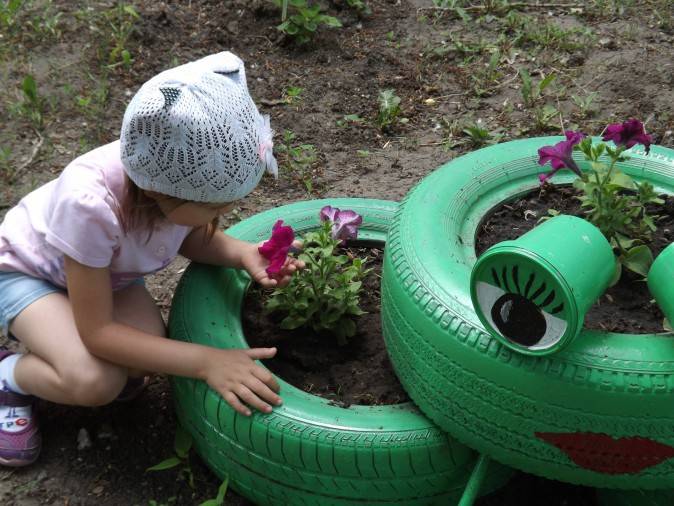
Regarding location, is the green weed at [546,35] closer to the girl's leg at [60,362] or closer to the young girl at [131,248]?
the young girl at [131,248]

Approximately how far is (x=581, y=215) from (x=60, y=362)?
155 cm

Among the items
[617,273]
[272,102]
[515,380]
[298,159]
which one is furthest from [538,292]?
[272,102]

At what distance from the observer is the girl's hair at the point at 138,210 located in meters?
2.16

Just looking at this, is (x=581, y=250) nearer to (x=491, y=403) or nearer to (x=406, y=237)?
(x=491, y=403)

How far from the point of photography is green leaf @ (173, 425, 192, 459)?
2.46 meters

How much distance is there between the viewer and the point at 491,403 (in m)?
1.91

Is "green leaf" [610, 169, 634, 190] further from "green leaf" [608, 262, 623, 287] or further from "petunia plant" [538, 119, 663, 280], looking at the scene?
"green leaf" [608, 262, 623, 287]

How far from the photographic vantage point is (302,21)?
4430 millimetres

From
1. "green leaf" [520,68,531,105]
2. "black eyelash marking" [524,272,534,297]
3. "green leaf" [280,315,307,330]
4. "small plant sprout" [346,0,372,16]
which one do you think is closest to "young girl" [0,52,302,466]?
"green leaf" [280,315,307,330]

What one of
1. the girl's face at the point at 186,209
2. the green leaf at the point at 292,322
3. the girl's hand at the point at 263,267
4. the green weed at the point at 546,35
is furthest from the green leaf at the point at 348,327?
the green weed at the point at 546,35

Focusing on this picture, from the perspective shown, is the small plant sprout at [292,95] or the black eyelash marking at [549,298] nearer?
the black eyelash marking at [549,298]

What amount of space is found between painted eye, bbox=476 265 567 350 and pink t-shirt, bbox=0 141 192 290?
99cm

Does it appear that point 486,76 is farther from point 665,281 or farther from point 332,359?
point 665,281

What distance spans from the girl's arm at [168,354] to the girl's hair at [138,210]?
0.15 meters
